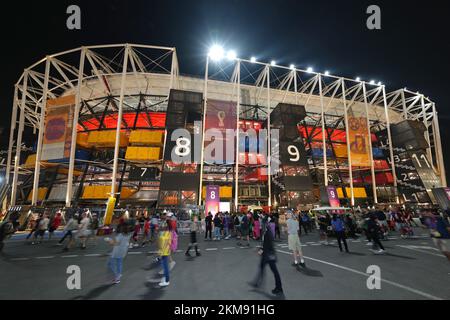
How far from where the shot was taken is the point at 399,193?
38719 mm

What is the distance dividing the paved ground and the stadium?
49.2 feet

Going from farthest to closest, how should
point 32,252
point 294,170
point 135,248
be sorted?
point 294,170, point 135,248, point 32,252

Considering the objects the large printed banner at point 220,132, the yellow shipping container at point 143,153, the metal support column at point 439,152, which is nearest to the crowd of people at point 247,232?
the large printed banner at point 220,132

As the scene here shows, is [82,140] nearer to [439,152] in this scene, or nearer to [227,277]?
[227,277]

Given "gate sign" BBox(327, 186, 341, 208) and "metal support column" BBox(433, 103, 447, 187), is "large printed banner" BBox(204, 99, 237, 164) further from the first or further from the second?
"metal support column" BBox(433, 103, 447, 187)

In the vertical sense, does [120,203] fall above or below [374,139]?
below

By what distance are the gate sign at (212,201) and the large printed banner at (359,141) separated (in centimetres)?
2573

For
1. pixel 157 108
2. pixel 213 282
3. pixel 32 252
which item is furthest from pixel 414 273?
pixel 157 108

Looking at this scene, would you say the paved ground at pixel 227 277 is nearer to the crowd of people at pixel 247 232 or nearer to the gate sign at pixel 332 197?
the crowd of people at pixel 247 232

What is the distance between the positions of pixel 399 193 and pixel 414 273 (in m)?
42.4

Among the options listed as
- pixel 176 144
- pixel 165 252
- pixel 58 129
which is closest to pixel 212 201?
pixel 176 144

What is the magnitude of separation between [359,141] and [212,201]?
28715 millimetres

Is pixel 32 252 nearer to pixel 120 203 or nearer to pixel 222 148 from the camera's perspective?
pixel 120 203

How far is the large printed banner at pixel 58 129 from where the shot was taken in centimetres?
2714
